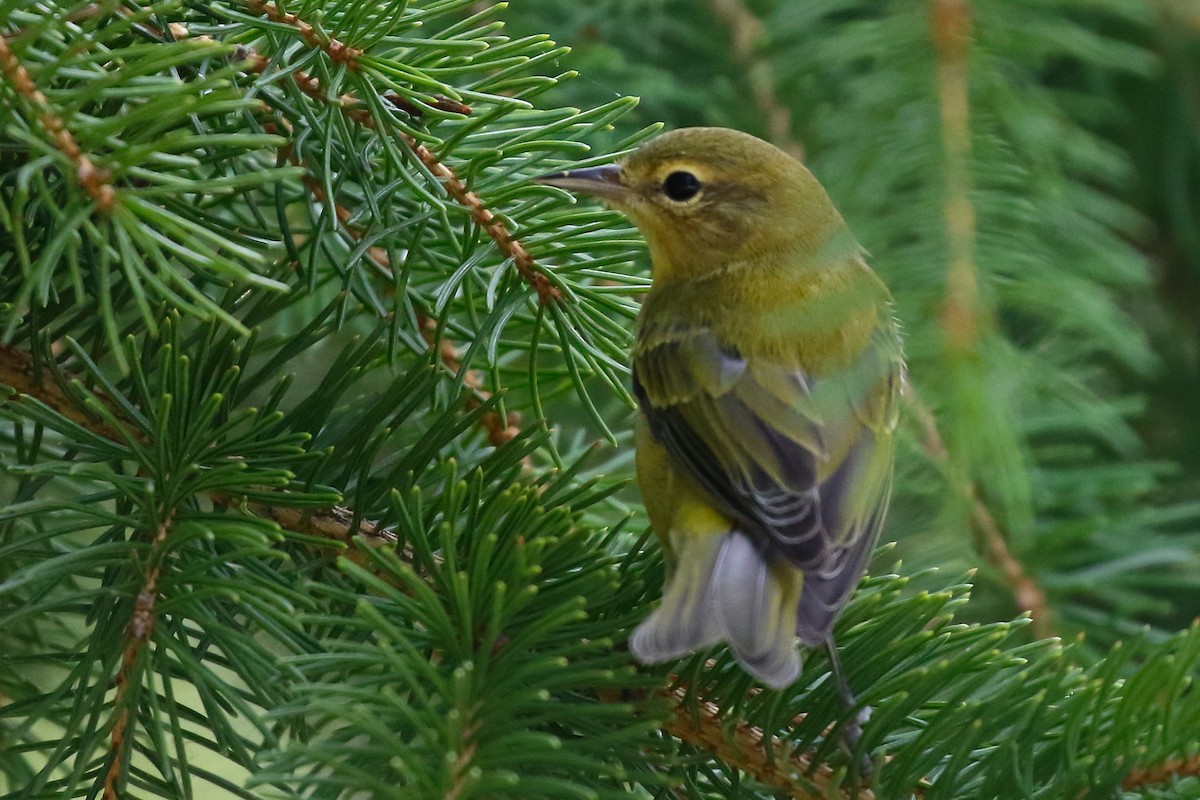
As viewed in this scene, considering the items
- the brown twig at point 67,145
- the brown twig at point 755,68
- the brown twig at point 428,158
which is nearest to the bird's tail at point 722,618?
the brown twig at point 428,158

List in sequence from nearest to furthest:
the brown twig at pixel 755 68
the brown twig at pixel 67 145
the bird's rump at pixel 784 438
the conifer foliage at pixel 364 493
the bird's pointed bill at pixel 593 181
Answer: the brown twig at pixel 67 145 → the conifer foliage at pixel 364 493 → the bird's rump at pixel 784 438 → the bird's pointed bill at pixel 593 181 → the brown twig at pixel 755 68

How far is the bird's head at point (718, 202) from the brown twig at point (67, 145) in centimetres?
128

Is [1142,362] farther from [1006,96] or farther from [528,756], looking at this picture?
[528,756]

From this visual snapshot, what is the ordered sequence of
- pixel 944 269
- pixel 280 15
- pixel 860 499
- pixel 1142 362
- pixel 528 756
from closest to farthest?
pixel 528 756, pixel 280 15, pixel 860 499, pixel 944 269, pixel 1142 362

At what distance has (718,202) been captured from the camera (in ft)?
7.95

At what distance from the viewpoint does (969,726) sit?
1.30 metres

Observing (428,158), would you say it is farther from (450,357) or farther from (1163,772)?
(1163,772)

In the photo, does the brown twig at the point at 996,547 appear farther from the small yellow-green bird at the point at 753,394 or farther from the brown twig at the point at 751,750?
the brown twig at the point at 751,750

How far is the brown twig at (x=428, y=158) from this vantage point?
53.8 inches

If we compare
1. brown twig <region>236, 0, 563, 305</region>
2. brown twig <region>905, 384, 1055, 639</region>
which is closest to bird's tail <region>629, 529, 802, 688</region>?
brown twig <region>236, 0, 563, 305</region>

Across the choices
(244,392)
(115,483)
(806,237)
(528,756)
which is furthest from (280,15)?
(806,237)

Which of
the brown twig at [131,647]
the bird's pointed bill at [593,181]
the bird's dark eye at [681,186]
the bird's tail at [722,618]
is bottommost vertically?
the bird's tail at [722,618]

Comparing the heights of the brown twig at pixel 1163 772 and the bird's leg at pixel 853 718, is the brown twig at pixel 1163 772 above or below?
below

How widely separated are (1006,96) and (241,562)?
5.62 ft
